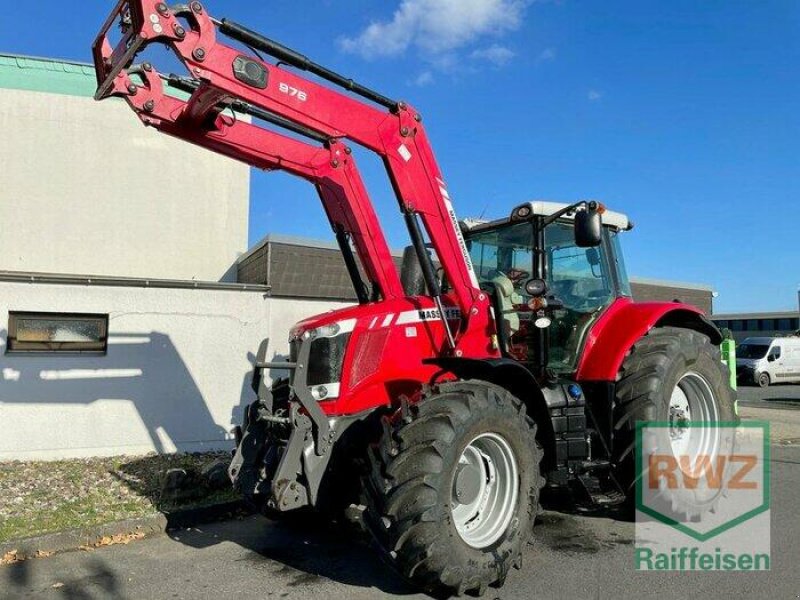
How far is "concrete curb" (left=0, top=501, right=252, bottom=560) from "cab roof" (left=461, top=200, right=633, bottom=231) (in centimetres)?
348

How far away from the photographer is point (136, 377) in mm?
8359

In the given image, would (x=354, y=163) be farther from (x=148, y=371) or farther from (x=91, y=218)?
(x=91, y=218)

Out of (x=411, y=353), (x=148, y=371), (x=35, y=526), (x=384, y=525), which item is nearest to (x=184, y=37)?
(x=411, y=353)

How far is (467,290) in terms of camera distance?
4.85m

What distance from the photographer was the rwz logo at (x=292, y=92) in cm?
395

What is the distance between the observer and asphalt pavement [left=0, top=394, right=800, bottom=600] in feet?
13.3

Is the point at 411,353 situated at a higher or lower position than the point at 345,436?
higher

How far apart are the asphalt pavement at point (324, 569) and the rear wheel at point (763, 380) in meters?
21.4

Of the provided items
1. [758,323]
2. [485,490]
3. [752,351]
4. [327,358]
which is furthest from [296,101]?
[758,323]

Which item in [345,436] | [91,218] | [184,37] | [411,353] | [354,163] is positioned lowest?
[345,436]

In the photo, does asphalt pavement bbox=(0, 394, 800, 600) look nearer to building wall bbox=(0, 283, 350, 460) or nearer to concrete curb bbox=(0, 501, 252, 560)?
concrete curb bbox=(0, 501, 252, 560)

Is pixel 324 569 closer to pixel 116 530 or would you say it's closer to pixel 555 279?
pixel 116 530

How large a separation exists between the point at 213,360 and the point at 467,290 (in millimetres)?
5105

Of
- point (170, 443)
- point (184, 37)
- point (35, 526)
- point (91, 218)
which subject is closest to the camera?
point (184, 37)
